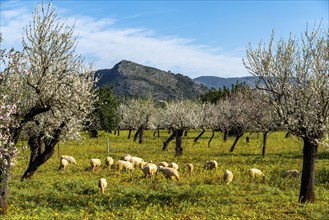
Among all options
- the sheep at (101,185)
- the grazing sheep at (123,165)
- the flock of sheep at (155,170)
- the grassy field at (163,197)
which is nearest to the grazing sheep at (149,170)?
the flock of sheep at (155,170)

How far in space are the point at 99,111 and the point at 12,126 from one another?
54.9m

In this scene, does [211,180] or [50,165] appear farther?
[50,165]

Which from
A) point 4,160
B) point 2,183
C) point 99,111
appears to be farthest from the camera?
point 99,111

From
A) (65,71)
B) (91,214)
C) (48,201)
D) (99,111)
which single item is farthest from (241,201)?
(99,111)

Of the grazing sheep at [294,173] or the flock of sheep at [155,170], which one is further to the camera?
the grazing sheep at [294,173]

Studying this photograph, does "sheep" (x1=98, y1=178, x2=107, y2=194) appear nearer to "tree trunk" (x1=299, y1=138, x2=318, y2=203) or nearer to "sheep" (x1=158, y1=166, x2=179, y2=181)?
"sheep" (x1=158, y1=166, x2=179, y2=181)

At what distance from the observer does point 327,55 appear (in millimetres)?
17203

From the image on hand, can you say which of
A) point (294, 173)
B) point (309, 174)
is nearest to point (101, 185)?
point (309, 174)

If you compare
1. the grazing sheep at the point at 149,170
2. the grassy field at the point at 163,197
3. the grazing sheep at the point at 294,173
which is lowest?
the grassy field at the point at 163,197

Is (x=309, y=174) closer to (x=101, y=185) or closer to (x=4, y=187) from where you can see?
(x=101, y=185)

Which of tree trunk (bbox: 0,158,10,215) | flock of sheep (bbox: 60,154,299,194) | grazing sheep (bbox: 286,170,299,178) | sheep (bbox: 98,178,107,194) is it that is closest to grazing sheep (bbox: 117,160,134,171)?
flock of sheep (bbox: 60,154,299,194)

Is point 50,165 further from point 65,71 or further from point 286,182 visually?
point 286,182

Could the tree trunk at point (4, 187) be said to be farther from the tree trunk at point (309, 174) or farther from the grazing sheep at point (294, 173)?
the grazing sheep at point (294, 173)

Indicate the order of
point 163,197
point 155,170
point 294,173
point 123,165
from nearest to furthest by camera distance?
point 163,197
point 294,173
point 155,170
point 123,165
